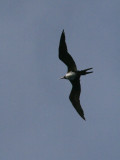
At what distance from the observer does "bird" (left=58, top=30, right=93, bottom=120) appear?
35.6 meters

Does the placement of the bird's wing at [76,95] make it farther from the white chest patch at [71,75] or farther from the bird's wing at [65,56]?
the bird's wing at [65,56]

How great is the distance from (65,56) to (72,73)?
1.49 meters

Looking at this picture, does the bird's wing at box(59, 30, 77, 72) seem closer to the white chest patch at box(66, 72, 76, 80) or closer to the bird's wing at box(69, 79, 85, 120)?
the white chest patch at box(66, 72, 76, 80)

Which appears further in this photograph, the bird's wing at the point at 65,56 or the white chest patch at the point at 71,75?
the white chest patch at the point at 71,75

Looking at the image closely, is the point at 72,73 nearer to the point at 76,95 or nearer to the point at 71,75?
the point at 71,75

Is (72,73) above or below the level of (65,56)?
below

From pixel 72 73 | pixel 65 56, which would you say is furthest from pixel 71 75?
pixel 65 56

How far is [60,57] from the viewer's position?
36.3 meters

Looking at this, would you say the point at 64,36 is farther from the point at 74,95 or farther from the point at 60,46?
the point at 74,95

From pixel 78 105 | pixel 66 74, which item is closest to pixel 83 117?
pixel 78 105

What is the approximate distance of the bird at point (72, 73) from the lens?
35628mm

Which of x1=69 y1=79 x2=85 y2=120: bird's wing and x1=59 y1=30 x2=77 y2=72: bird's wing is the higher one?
x1=59 y1=30 x2=77 y2=72: bird's wing

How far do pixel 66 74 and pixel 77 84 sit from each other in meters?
1.14

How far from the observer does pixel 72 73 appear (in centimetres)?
3672
